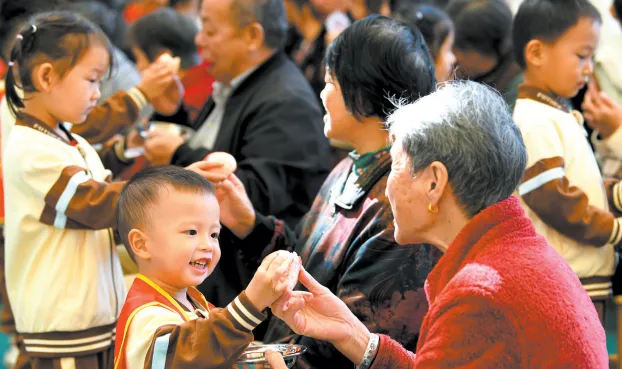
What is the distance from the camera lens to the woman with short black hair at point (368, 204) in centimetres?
217

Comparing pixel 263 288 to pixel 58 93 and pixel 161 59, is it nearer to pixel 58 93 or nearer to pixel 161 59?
pixel 58 93

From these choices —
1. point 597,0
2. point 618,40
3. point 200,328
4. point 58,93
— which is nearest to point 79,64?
point 58,93

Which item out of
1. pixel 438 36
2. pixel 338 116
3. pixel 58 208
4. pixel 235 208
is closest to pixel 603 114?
pixel 438 36

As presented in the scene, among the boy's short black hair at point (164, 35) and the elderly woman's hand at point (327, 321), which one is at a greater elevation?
the elderly woman's hand at point (327, 321)

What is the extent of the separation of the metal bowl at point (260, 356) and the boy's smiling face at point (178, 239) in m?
0.20

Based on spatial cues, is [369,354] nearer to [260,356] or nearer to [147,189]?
[260,356]

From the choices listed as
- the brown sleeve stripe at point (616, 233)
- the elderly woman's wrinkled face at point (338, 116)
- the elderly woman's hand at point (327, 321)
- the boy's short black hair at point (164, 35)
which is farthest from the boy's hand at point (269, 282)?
the boy's short black hair at point (164, 35)

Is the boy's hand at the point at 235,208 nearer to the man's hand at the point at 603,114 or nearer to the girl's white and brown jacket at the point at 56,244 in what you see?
the girl's white and brown jacket at the point at 56,244

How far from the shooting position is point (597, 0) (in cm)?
546

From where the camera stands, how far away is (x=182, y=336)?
70.3 inches

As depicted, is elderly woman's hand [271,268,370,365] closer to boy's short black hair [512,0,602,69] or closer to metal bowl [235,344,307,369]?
metal bowl [235,344,307,369]

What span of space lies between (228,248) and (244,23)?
1015mm

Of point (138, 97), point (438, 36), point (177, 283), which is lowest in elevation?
point (438, 36)

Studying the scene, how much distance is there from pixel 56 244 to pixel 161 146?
2.53ft
